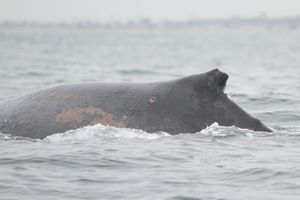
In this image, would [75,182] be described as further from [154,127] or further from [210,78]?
[210,78]

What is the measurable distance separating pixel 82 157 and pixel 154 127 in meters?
0.94

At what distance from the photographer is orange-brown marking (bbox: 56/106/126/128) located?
9414 millimetres

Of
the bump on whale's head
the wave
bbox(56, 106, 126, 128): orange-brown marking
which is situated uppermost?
the bump on whale's head

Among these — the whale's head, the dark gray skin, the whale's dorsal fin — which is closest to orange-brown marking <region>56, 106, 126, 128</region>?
the dark gray skin

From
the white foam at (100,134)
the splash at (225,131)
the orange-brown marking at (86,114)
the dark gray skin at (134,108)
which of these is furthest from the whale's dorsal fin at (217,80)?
the orange-brown marking at (86,114)

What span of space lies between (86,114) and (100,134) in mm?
349

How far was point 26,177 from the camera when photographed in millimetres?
8469

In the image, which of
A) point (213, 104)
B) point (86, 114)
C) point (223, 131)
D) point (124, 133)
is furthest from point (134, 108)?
point (223, 131)

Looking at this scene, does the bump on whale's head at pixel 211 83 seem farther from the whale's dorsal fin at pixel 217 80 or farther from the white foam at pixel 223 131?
the white foam at pixel 223 131

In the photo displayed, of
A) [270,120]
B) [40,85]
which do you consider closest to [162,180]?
[270,120]

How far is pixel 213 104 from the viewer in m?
9.14

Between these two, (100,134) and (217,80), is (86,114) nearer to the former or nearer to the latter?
(100,134)

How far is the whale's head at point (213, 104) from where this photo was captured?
912 cm

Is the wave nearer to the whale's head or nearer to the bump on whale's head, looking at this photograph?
the whale's head
